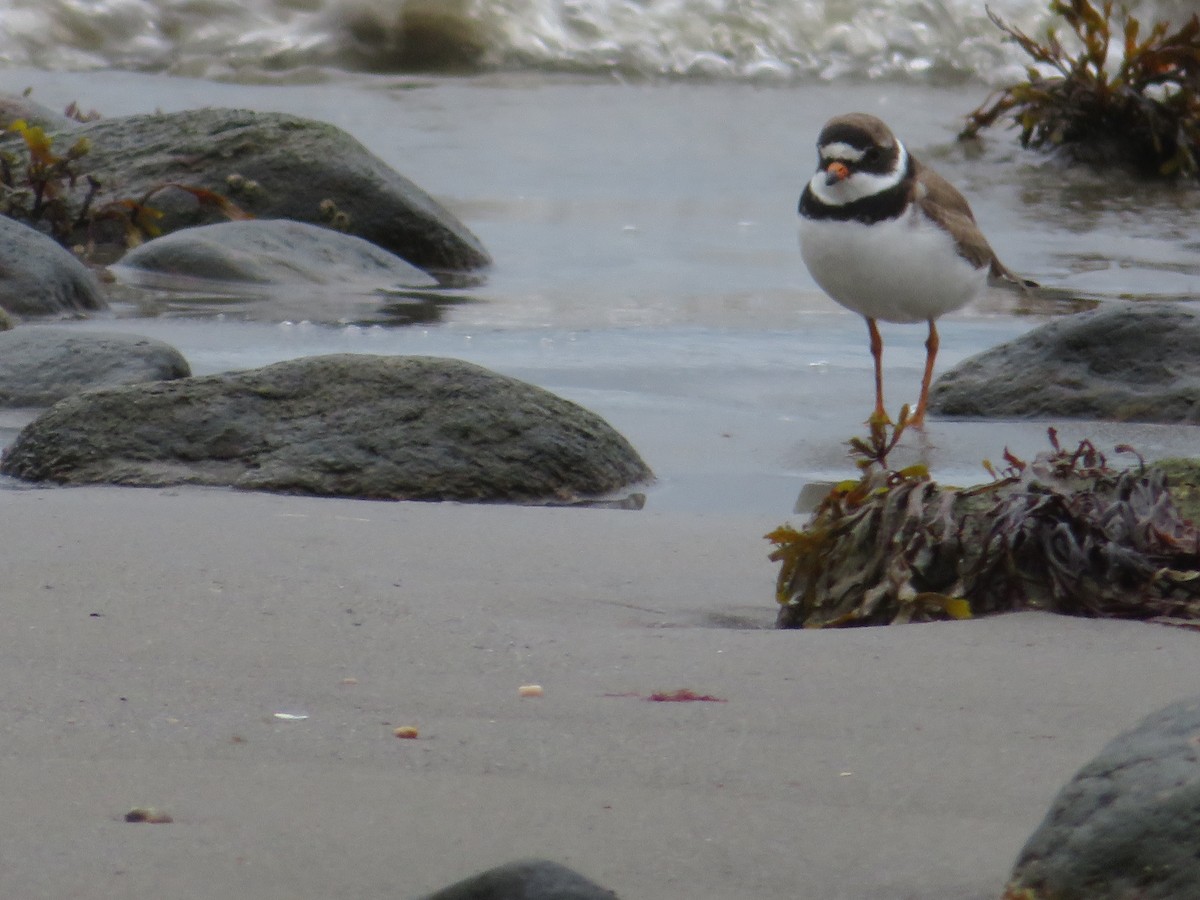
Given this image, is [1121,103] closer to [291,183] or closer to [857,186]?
[291,183]

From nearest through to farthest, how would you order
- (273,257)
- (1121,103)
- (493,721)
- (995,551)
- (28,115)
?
(493,721), (995,551), (273,257), (28,115), (1121,103)

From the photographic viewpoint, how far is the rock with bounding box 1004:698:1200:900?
1.69 metres

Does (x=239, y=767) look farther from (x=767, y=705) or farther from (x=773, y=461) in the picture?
(x=773, y=461)

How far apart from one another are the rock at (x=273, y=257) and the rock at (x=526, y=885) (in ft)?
21.4

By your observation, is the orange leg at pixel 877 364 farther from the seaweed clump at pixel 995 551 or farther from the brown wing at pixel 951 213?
the seaweed clump at pixel 995 551

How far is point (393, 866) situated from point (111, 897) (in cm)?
30

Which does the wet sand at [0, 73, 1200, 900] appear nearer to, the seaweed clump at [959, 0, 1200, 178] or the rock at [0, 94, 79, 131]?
the rock at [0, 94, 79, 131]

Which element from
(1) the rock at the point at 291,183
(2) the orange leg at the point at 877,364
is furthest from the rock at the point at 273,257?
(2) the orange leg at the point at 877,364

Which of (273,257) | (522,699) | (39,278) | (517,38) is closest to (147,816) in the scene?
(522,699)

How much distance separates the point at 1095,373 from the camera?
5934mm

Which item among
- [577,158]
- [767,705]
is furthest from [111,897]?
→ [577,158]

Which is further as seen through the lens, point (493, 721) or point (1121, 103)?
point (1121, 103)

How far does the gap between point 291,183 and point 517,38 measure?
8.70 meters

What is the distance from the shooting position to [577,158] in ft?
42.4
